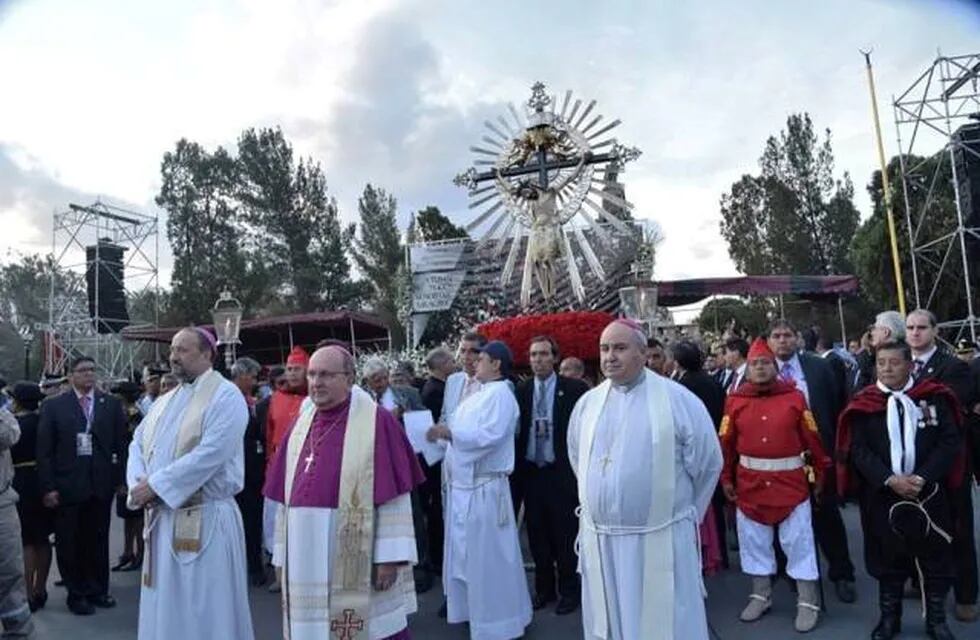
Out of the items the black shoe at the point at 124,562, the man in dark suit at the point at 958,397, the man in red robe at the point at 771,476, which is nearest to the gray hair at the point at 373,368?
the man in red robe at the point at 771,476

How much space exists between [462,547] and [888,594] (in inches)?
98.8

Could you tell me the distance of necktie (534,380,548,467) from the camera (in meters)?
5.53

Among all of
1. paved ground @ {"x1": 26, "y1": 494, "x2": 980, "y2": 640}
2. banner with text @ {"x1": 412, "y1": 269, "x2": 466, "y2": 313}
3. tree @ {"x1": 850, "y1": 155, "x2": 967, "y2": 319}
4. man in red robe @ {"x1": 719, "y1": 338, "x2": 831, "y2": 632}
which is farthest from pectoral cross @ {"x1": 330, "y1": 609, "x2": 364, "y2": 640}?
banner with text @ {"x1": 412, "y1": 269, "x2": 466, "y2": 313}

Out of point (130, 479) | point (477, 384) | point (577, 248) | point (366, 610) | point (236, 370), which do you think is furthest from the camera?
point (577, 248)

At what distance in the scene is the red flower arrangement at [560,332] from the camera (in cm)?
816

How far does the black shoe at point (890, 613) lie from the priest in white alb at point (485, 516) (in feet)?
6.75

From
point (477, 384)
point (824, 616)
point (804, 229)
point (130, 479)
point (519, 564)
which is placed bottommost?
point (824, 616)

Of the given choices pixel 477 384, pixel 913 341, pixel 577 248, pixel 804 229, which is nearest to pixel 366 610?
pixel 477 384

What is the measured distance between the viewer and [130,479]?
13.8 feet

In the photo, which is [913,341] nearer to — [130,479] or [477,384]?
[477,384]

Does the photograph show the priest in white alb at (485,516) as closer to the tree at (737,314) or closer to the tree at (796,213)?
the tree at (737,314)

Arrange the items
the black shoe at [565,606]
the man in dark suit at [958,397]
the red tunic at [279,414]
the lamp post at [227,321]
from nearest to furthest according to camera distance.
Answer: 1. the man in dark suit at [958,397]
2. the black shoe at [565,606]
3. the red tunic at [279,414]
4. the lamp post at [227,321]

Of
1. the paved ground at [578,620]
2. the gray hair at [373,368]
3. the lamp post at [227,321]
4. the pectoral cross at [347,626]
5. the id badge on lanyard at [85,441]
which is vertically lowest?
the paved ground at [578,620]

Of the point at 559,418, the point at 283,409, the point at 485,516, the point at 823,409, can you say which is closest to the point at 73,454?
the point at 283,409
